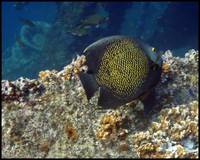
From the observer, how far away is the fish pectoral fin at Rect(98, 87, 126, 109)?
2859mm

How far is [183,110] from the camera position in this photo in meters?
3.18

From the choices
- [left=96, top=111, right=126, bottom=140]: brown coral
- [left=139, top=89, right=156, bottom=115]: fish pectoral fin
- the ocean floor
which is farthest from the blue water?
[left=96, top=111, right=126, bottom=140]: brown coral

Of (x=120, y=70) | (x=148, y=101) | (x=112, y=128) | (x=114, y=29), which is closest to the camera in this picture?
(x=120, y=70)

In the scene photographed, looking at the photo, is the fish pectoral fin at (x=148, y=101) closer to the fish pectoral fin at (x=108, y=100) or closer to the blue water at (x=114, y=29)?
the fish pectoral fin at (x=108, y=100)

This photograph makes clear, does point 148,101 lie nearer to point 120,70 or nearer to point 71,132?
point 120,70

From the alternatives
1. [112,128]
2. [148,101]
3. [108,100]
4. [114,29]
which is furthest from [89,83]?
[114,29]

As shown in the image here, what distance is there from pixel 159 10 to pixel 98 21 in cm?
763

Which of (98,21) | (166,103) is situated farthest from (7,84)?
(98,21)

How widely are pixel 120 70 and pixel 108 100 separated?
25 cm

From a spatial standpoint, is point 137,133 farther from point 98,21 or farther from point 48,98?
point 98,21

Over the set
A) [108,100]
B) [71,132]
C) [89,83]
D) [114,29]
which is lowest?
[71,132]

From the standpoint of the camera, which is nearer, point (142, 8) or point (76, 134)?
point (76, 134)

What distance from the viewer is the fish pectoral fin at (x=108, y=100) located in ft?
9.38

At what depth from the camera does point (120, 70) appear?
2838 millimetres
